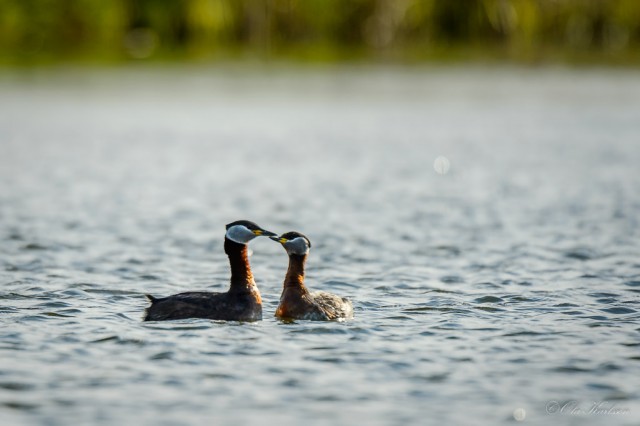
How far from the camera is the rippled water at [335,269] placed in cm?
1116

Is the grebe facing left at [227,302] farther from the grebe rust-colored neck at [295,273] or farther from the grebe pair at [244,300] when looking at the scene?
the grebe rust-colored neck at [295,273]

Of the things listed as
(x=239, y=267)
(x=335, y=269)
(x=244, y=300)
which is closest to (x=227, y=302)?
(x=244, y=300)

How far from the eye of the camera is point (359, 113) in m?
52.6

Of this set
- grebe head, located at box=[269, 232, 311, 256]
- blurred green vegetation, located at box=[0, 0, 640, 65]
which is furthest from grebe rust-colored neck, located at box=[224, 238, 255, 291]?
blurred green vegetation, located at box=[0, 0, 640, 65]

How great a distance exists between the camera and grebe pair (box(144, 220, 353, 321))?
13.9 metres

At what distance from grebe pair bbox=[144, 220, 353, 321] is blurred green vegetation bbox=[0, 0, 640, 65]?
7603 centimetres

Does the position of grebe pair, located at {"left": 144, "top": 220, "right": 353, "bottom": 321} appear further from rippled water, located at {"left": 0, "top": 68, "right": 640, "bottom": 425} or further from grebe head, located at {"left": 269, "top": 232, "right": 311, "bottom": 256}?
rippled water, located at {"left": 0, "top": 68, "right": 640, "bottom": 425}

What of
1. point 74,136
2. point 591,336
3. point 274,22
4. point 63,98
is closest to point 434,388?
point 591,336

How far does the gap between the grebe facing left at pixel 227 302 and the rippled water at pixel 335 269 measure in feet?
0.65

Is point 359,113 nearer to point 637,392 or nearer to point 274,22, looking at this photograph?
point 637,392

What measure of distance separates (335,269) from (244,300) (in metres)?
4.46

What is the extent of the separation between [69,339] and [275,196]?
14671 mm

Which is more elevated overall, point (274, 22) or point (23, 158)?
point (274, 22)

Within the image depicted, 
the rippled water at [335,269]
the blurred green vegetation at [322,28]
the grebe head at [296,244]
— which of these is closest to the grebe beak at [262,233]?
the grebe head at [296,244]
